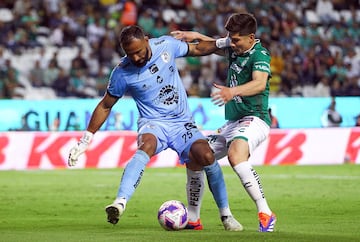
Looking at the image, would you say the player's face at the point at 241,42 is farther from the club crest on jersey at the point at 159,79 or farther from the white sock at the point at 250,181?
the white sock at the point at 250,181

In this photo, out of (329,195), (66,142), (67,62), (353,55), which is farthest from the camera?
(353,55)

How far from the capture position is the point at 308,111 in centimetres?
2448

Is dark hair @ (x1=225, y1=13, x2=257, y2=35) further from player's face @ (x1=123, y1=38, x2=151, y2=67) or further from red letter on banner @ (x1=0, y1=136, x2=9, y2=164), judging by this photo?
red letter on banner @ (x1=0, y1=136, x2=9, y2=164)

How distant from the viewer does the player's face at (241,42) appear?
10.5 m

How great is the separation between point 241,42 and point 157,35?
1818cm

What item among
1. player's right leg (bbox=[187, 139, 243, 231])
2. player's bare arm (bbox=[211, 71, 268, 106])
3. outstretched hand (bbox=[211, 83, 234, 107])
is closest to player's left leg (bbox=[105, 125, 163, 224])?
player's right leg (bbox=[187, 139, 243, 231])

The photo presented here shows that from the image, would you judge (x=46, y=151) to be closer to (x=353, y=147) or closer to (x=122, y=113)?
(x=122, y=113)

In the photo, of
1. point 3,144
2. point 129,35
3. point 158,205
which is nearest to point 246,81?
point 129,35

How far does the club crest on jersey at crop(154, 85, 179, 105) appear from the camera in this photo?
10.6 m

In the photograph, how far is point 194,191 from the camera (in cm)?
1091

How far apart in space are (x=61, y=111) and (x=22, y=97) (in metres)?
1.65

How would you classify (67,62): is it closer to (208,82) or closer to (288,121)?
(208,82)

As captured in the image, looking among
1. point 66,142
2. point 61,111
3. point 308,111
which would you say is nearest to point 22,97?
point 61,111

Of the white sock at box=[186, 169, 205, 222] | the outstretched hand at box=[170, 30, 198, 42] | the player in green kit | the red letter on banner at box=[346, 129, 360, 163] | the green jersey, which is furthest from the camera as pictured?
the red letter on banner at box=[346, 129, 360, 163]
